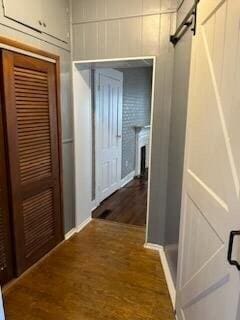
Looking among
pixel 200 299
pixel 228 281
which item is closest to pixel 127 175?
pixel 200 299

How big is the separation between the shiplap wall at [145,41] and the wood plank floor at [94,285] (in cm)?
48

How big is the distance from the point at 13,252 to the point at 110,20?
2.36 m

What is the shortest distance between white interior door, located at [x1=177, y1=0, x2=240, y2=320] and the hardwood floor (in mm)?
1882

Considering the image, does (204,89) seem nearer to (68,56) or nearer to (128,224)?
(68,56)

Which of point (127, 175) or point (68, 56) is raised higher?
point (68, 56)

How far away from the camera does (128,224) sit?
3.32 meters

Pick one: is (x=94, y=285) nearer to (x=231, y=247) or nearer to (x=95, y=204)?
(x=231, y=247)

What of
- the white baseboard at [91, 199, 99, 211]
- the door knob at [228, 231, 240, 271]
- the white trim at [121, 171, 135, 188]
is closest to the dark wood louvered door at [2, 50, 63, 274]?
the white baseboard at [91, 199, 99, 211]

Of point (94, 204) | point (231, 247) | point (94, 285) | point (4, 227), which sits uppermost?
point (231, 247)

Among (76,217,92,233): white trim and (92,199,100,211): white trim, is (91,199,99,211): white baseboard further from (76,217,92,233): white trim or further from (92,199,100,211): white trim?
(76,217,92,233): white trim

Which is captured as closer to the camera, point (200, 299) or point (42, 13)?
point (200, 299)

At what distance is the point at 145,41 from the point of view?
2385mm

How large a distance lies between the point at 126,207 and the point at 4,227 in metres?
2.15

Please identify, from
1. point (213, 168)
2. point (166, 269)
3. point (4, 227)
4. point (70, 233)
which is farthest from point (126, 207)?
point (213, 168)
